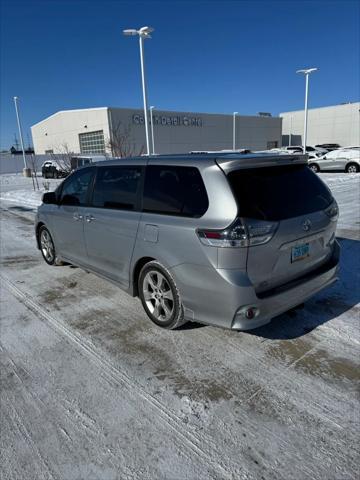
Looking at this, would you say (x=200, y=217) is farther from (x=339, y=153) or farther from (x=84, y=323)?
(x=339, y=153)

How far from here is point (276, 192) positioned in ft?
10.1

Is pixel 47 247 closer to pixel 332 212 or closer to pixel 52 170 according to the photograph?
pixel 332 212

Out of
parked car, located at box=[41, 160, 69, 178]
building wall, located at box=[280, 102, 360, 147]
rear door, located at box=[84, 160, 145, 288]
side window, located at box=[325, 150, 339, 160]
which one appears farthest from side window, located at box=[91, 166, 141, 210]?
building wall, located at box=[280, 102, 360, 147]

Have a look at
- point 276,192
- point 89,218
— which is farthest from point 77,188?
point 276,192

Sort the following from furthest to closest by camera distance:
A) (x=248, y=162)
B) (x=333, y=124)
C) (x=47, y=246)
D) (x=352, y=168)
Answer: (x=333, y=124) → (x=352, y=168) → (x=47, y=246) → (x=248, y=162)

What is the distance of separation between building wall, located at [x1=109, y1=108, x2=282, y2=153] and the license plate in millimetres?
42243

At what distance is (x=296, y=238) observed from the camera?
308 cm

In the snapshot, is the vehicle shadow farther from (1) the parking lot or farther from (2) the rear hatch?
(2) the rear hatch

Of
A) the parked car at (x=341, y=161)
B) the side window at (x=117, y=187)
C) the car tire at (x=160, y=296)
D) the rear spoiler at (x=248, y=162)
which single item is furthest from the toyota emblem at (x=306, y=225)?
the parked car at (x=341, y=161)

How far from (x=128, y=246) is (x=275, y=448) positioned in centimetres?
230

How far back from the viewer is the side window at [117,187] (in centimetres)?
385

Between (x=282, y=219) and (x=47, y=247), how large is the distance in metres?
4.33

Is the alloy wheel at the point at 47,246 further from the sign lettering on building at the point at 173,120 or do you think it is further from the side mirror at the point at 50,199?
the sign lettering on building at the point at 173,120

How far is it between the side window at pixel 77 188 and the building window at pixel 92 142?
41.4 meters
